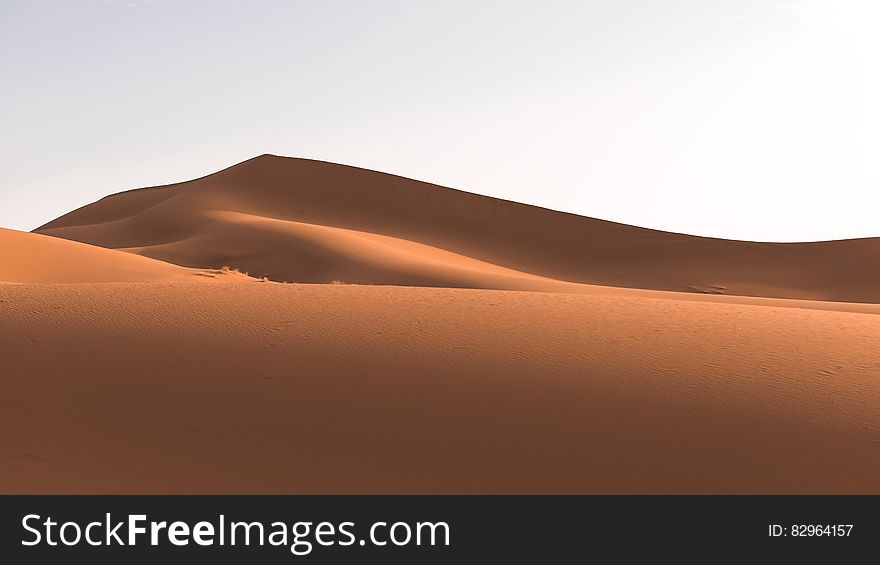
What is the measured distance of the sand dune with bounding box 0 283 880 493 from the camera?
503 cm

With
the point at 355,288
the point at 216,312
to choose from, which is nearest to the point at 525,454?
the point at 216,312

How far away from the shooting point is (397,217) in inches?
2169

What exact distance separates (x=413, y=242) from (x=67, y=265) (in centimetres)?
2710

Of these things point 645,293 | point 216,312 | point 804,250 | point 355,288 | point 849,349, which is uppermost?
point 804,250

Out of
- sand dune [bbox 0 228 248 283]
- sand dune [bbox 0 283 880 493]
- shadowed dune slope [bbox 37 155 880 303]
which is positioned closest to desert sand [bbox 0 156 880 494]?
sand dune [bbox 0 283 880 493]

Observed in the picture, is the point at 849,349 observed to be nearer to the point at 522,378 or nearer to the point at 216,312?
the point at 522,378

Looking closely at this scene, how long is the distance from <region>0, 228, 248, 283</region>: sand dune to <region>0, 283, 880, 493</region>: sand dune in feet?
42.2

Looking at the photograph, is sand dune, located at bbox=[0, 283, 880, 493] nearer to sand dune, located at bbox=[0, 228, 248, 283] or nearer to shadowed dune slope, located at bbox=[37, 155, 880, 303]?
sand dune, located at bbox=[0, 228, 248, 283]

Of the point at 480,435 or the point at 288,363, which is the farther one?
the point at 288,363

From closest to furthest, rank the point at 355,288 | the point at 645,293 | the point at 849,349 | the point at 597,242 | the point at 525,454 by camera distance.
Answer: the point at 525,454 → the point at 849,349 → the point at 355,288 → the point at 645,293 → the point at 597,242
